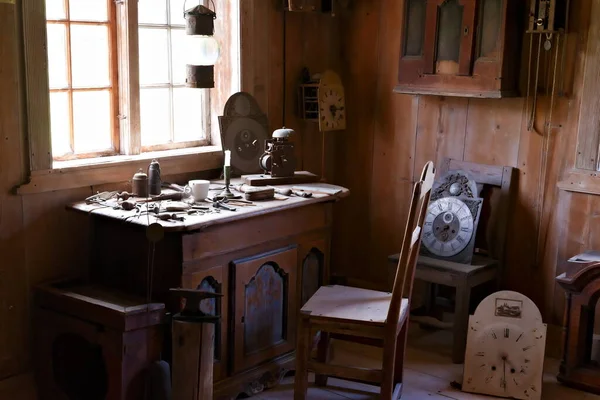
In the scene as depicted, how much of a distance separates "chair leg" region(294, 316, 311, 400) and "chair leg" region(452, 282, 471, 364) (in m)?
0.95

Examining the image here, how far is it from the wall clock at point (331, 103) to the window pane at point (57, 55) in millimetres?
1375

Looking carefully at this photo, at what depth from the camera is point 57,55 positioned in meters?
3.13

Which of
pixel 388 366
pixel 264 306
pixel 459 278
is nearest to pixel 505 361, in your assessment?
pixel 459 278

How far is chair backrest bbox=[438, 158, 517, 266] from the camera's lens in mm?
3801

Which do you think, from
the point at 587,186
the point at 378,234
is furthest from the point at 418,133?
the point at 587,186

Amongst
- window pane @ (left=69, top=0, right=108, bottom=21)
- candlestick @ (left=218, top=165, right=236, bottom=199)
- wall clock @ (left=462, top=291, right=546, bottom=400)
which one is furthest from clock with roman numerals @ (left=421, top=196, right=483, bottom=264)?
window pane @ (left=69, top=0, right=108, bottom=21)

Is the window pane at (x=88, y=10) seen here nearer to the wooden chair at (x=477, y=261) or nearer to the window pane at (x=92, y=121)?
the window pane at (x=92, y=121)

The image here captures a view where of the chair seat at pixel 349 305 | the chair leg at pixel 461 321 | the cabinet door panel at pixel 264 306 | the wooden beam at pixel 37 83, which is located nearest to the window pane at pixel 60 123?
the wooden beam at pixel 37 83

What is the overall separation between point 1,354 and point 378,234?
2.19 m

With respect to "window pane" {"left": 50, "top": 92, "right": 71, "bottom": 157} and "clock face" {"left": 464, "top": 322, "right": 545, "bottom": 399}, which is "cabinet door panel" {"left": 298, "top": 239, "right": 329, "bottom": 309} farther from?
"window pane" {"left": 50, "top": 92, "right": 71, "bottom": 157}

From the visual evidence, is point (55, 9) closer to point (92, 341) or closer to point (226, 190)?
point (226, 190)

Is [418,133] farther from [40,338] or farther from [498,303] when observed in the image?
[40,338]

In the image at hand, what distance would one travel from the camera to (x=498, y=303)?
3.37 m

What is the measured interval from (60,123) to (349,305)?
144 centimetres
